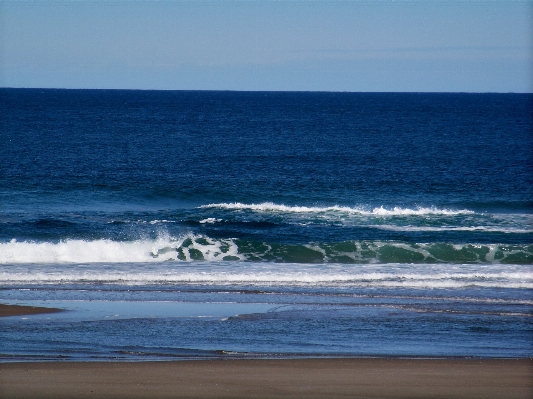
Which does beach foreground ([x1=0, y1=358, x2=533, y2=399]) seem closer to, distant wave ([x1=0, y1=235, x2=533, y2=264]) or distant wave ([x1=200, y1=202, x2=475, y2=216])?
distant wave ([x1=0, y1=235, x2=533, y2=264])

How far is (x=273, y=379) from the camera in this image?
8477mm

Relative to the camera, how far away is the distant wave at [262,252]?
19.5 m

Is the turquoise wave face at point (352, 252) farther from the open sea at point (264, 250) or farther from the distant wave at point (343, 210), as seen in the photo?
the distant wave at point (343, 210)

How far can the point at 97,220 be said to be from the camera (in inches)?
953

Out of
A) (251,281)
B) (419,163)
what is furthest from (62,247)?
(419,163)

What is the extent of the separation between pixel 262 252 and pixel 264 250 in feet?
0.45

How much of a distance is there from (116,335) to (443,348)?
5144 millimetres

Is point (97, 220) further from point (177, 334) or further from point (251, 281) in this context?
point (177, 334)

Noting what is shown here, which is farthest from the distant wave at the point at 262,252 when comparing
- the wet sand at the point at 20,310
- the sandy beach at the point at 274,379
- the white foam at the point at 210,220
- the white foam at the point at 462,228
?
the sandy beach at the point at 274,379

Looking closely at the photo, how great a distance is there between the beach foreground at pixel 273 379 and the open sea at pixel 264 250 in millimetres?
550

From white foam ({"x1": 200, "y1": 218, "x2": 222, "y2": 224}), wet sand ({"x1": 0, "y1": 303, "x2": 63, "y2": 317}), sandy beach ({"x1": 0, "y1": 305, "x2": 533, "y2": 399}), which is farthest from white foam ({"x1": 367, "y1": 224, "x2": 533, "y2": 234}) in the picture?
sandy beach ({"x1": 0, "y1": 305, "x2": 533, "y2": 399})

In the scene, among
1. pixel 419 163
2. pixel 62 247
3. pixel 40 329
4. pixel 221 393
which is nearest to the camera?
pixel 221 393

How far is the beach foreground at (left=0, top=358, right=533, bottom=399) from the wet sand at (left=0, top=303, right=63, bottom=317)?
3208mm

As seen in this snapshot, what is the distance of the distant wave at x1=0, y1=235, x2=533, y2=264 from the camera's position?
64.1ft
